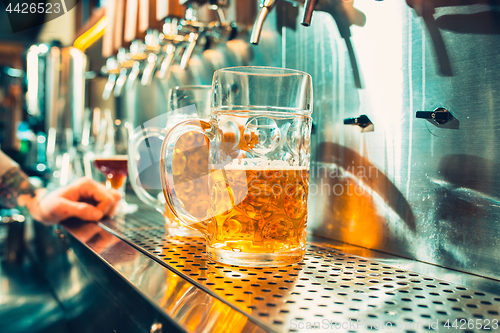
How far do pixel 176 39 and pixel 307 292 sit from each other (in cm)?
103

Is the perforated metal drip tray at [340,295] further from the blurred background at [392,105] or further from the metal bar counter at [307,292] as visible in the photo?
the blurred background at [392,105]

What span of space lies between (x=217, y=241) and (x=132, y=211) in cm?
78

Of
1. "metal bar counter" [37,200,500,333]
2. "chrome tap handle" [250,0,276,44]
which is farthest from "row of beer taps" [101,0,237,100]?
"metal bar counter" [37,200,500,333]

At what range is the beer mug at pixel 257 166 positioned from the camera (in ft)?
1.82

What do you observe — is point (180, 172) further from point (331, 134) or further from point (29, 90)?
point (29, 90)

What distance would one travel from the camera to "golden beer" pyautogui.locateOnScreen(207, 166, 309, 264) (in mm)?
554

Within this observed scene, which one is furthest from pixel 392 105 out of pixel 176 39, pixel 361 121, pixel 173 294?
pixel 176 39

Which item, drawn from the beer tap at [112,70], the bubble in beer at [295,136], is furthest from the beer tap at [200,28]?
the beer tap at [112,70]

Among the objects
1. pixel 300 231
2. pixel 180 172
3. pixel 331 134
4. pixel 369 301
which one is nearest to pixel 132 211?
pixel 180 172

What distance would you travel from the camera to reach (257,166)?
556mm

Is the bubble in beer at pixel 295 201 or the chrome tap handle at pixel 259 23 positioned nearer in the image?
the bubble in beer at pixel 295 201

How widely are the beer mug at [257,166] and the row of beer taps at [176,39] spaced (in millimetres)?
582

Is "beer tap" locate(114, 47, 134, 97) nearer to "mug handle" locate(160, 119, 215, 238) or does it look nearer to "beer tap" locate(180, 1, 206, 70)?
"beer tap" locate(180, 1, 206, 70)

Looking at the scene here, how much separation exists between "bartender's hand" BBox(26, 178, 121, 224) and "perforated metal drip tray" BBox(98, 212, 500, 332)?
45 centimetres
